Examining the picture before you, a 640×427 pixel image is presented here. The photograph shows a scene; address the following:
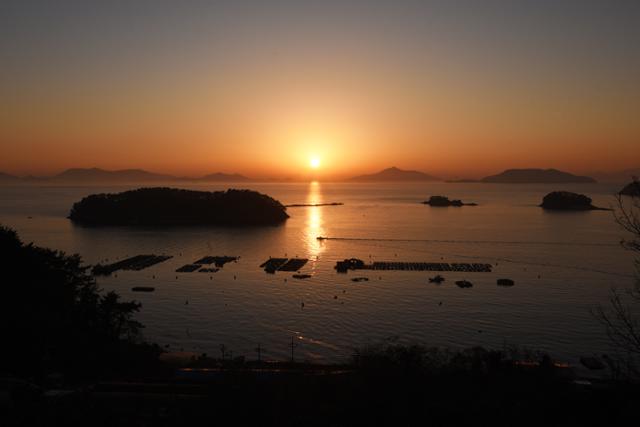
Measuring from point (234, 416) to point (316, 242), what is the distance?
62890 mm

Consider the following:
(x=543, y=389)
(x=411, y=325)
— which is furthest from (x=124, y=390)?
(x=411, y=325)

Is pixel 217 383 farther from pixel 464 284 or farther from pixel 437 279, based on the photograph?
pixel 437 279

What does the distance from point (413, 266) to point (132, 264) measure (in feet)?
105

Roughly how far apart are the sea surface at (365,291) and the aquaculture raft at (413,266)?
6.19 ft

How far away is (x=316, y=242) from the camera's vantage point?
73.2 m

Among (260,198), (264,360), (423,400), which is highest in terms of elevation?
(260,198)

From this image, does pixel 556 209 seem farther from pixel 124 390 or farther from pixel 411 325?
pixel 124 390

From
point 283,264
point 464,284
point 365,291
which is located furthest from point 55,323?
point 283,264

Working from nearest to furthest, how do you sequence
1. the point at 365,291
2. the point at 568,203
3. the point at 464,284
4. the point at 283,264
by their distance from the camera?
the point at 365,291
the point at 464,284
the point at 283,264
the point at 568,203

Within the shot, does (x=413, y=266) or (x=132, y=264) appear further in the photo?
(x=132, y=264)

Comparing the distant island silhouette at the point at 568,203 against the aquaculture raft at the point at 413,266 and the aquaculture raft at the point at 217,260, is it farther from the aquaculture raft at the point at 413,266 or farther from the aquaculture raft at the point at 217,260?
the aquaculture raft at the point at 217,260

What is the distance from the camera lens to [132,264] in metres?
52.5

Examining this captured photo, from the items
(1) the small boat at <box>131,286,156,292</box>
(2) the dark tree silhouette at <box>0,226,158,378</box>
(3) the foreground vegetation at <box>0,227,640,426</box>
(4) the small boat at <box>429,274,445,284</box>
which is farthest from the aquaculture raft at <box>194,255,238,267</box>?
(3) the foreground vegetation at <box>0,227,640,426</box>

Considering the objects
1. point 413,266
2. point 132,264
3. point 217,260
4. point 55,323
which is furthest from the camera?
point 217,260
